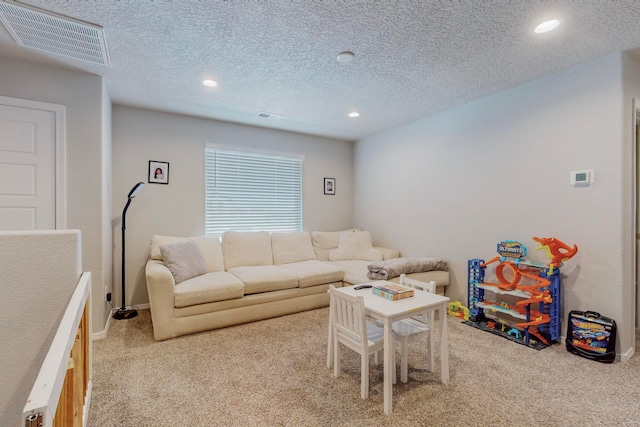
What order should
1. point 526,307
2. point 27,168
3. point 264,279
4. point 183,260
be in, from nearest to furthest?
point 27,168
point 526,307
point 183,260
point 264,279

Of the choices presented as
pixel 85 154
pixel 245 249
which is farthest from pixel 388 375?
pixel 85 154

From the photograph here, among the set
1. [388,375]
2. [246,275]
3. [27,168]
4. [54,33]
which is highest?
[54,33]

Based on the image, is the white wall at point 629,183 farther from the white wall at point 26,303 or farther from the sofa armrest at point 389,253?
the white wall at point 26,303

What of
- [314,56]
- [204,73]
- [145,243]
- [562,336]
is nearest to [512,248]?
[562,336]

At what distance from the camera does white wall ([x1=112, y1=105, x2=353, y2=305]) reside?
11.9 ft

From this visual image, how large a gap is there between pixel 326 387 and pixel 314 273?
5.61ft

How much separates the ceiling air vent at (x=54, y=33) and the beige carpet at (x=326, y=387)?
8.16ft

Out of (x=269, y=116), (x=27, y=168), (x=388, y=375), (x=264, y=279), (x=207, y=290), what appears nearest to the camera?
(x=388, y=375)

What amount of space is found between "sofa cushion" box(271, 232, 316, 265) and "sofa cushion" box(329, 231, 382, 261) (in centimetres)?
40

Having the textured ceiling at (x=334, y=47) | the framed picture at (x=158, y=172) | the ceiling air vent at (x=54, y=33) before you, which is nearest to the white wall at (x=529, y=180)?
the textured ceiling at (x=334, y=47)

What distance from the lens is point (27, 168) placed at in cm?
257

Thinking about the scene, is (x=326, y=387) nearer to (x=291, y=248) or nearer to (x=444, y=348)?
(x=444, y=348)

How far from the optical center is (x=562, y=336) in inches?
107

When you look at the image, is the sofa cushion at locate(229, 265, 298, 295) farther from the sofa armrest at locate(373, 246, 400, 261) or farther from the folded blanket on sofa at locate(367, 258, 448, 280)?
the sofa armrest at locate(373, 246, 400, 261)
